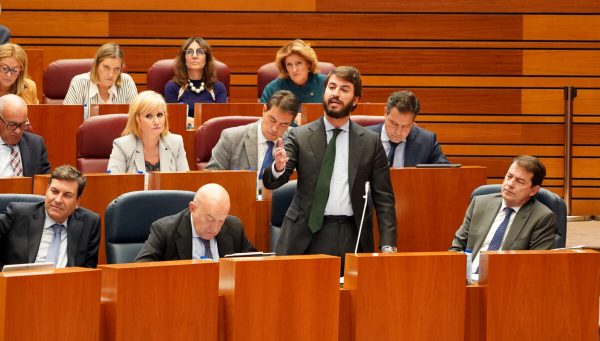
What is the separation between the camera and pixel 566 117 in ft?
20.4

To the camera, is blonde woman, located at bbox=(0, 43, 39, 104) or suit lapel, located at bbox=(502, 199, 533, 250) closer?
suit lapel, located at bbox=(502, 199, 533, 250)

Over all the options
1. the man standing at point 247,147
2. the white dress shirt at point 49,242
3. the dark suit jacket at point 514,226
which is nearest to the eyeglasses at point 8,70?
the man standing at point 247,147

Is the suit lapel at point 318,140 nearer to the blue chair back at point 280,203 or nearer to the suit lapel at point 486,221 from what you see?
the blue chair back at point 280,203

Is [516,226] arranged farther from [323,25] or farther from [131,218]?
[323,25]

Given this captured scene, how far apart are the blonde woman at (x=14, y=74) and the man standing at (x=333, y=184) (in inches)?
72.8

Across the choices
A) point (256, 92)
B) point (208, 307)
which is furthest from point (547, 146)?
point (208, 307)

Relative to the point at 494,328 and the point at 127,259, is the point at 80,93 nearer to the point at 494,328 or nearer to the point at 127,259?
the point at 127,259

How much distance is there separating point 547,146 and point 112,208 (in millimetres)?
3513

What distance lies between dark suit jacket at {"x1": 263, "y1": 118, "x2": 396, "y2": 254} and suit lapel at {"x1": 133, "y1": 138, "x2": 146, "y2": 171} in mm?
879

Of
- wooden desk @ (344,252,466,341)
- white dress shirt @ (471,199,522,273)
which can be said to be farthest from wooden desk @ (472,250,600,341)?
white dress shirt @ (471,199,522,273)

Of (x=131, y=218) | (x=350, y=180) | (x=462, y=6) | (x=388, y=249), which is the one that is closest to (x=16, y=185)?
(x=131, y=218)

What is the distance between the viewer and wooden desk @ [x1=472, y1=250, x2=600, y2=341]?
2943mm

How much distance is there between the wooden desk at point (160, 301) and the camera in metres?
2.60

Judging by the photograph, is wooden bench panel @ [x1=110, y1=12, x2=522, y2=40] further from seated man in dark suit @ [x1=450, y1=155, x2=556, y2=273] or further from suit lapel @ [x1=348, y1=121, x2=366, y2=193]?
suit lapel @ [x1=348, y1=121, x2=366, y2=193]
